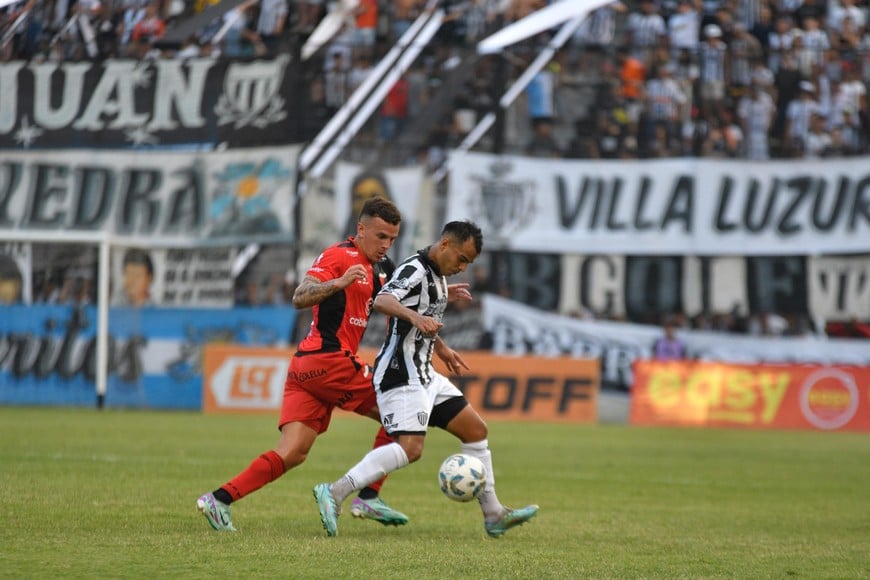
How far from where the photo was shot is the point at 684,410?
922 inches

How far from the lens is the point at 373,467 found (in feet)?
27.4

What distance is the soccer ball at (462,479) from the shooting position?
8266mm

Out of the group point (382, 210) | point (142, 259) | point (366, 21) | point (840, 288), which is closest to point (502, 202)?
point (366, 21)

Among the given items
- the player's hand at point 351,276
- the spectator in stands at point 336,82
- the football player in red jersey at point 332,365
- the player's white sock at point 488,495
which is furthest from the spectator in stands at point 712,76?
the player's hand at point 351,276

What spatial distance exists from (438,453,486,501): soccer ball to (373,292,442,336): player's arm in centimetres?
93

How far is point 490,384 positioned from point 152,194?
7.59 meters

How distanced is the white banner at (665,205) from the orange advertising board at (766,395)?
2646 mm

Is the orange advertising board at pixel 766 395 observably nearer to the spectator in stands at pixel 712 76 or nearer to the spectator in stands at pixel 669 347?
the spectator in stands at pixel 669 347

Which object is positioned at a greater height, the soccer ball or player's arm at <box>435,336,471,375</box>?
player's arm at <box>435,336,471,375</box>

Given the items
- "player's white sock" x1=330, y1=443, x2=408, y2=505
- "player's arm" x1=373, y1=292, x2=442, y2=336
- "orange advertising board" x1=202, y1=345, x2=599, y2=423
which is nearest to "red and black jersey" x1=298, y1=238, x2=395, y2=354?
"player's arm" x1=373, y1=292, x2=442, y2=336

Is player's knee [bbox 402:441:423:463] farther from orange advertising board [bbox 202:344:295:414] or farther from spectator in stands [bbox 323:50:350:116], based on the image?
spectator in stands [bbox 323:50:350:116]

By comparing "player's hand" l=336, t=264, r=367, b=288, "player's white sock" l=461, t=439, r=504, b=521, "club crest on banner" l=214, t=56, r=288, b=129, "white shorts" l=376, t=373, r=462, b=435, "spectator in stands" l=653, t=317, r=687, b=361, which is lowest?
"spectator in stands" l=653, t=317, r=687, b=361

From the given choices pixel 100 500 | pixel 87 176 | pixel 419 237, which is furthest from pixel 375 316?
pixel 100 500

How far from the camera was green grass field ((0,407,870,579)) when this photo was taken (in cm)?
701
